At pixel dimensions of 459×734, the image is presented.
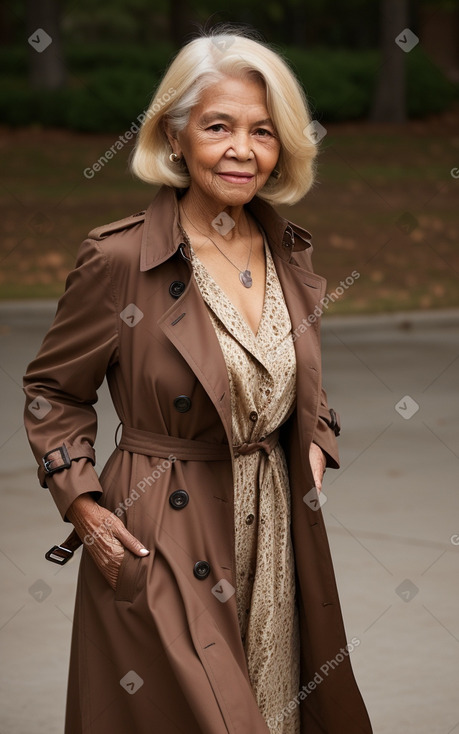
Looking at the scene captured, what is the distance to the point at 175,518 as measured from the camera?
321 centimetres

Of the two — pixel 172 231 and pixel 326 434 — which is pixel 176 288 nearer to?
pixel 172 231

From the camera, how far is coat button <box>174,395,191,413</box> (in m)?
3.15

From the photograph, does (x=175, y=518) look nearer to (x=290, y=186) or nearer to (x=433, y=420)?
(x=290, y=186)

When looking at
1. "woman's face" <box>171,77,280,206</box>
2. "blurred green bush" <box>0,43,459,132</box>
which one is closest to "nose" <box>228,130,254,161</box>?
"woman's face" <box>171,77,280,206</box>

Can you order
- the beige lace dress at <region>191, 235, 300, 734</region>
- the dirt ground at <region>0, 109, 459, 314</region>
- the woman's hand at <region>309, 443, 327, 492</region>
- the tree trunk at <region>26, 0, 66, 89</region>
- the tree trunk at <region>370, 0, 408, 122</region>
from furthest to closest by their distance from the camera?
the tree trunk at <region>26, 0, 66, 89</region>, the tree trunk at <region>370, 0, 408, 122</region>, the dirt ground at <region>0, 109, 459, 314</region>, the woman's hand at <region>309, 443, 327, 492</region>, the beige lace dress at <region>191, 235, 300, 734</region>

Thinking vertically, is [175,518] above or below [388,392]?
above

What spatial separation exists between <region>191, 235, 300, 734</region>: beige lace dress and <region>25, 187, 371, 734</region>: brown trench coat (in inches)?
2.3

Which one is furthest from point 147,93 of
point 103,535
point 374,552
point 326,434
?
point 103,535

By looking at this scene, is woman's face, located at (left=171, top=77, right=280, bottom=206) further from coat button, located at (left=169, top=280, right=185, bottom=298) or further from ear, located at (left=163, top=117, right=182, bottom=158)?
coat button, located at (left=169, top=280, right=185, bottom=298)

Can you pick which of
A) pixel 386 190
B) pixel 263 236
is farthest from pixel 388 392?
pixel 386 190

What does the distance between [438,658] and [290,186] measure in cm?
256

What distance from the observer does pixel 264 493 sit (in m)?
3.37

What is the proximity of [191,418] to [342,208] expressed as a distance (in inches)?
734

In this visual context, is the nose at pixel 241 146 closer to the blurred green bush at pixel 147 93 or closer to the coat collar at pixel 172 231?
the coat collar at pixel 172 231
